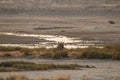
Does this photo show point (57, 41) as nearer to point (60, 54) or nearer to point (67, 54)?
point (67, 54)

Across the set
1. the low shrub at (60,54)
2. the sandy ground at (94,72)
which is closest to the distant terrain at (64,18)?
the low shrub at (60,54)

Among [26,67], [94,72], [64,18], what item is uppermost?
[64,18]

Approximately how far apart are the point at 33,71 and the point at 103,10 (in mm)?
69777

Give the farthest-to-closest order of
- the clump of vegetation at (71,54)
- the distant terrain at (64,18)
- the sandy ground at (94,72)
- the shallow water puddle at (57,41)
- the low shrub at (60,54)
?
the distant terrain at (64,18)
the shallow water puddle at (57,41)
the low shrub at (60,54)
the clump of vegetation at (71,54)
the sandy ground at (94,72)

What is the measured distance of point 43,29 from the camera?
6141 centimetres

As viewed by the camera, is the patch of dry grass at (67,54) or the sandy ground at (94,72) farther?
the patch of dry grass at (67,54)

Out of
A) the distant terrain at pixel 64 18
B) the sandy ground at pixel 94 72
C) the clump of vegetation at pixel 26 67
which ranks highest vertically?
the distant terrain at pixel 64 18

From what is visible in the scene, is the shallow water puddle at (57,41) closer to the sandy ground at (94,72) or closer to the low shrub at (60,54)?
the low shrub at (60,54)

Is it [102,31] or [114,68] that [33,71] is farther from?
[102,31]

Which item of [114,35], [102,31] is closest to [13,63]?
[114,35]

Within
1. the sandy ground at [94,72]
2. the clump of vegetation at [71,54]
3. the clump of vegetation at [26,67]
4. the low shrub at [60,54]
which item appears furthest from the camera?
the low shrub at [60,54]

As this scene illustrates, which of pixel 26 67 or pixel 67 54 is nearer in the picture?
pixel 26 67

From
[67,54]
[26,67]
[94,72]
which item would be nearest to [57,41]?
[67,54]

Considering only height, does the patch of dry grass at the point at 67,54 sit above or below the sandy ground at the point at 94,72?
above
